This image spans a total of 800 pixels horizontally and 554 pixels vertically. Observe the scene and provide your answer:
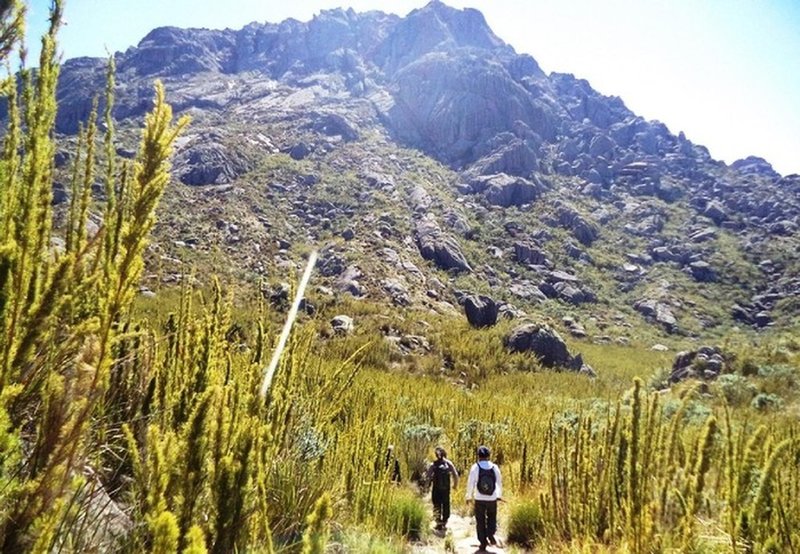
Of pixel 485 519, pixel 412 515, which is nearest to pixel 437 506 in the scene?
pixel 485 519

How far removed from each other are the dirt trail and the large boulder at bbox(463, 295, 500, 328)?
18374mm

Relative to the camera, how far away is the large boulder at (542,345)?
21.7 meters

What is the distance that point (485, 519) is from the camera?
6102 mm

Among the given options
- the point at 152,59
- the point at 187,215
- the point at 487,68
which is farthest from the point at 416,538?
the point at 152,59

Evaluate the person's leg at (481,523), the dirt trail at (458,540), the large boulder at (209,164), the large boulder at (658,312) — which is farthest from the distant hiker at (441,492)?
the large boulder at (658,312)

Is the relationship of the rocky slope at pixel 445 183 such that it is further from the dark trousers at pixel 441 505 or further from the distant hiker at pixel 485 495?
the distant hiker at pixel 485 495

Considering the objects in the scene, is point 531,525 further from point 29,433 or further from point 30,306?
point 30,306

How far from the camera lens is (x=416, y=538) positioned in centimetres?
573

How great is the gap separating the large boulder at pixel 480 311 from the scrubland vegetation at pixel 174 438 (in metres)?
18.9

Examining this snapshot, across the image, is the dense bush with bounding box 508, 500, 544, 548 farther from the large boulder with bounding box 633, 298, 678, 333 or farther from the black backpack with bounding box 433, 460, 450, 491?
the large boulder with bounding box 633, 298, 678, 333

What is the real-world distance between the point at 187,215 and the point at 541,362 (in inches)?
1338

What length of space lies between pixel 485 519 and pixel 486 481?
1.44 feet

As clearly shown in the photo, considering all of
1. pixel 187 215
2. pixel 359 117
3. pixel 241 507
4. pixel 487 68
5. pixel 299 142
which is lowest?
pixel 241 507

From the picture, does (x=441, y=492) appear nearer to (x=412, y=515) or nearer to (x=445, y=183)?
(x=412, y=515)
